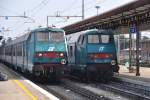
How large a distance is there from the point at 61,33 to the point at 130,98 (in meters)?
8.63

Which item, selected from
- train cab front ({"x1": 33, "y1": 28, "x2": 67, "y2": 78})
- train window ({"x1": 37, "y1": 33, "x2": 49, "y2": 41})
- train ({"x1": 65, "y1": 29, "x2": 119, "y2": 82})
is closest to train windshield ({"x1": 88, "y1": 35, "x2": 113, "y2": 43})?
train ({"x1": 65, "y1": 29, "x2": 119, "y2": 82})

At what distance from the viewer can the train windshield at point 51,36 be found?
2444 cm

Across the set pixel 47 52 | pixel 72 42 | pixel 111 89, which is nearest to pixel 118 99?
pixel 111 89

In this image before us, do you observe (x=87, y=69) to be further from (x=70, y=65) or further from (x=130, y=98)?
(x=130, y=98)

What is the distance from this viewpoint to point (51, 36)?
24594 mm

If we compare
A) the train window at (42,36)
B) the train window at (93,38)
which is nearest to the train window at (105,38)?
the train window at (93,38)

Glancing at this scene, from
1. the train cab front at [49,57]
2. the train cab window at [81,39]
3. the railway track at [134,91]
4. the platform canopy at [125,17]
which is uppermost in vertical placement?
the platform canopy at [125,17]

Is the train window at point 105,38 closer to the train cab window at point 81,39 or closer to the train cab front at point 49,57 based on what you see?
the train cab window at point 81,39

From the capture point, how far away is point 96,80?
26.7m

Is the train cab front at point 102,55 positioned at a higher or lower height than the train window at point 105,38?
lower

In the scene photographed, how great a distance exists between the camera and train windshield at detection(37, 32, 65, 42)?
24.4 m

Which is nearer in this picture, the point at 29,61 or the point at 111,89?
the point at 111,89

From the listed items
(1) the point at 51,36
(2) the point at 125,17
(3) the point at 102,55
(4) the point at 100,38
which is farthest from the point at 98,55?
(2) the point at 125,17

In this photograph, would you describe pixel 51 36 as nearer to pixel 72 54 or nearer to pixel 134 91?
pixel 72 54
